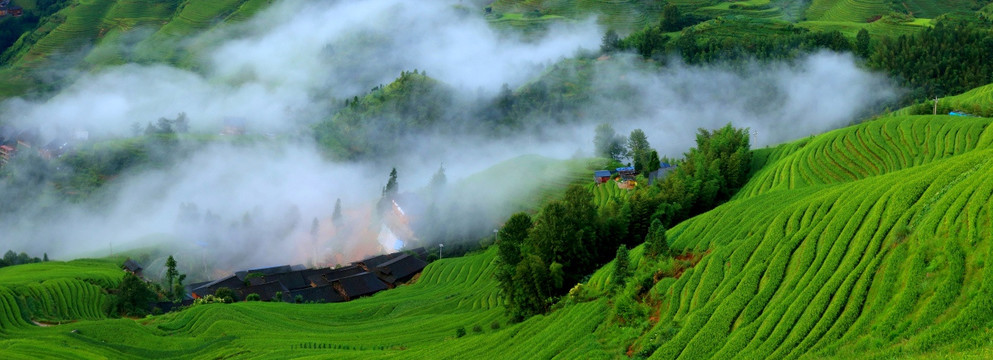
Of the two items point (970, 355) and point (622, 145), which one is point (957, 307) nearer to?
point (970, 355)

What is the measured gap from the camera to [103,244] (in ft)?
283

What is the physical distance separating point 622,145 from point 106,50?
346ft

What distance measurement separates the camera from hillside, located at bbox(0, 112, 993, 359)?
20391 mm

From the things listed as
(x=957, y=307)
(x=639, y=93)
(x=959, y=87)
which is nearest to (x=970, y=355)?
(x=957, y=307)

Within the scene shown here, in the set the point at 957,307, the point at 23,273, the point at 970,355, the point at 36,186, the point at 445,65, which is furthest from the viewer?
the point at 445,65

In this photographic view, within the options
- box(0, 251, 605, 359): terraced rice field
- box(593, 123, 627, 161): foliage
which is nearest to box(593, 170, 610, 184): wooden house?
box(593, 123, 627, 161): foliage

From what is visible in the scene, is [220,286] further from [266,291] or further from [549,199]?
[549,199]

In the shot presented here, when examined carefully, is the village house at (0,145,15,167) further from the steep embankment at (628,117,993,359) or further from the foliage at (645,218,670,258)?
the steep embankment at (628,117,993,359)

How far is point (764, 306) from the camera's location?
23.7 m

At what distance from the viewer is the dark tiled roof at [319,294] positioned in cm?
5475

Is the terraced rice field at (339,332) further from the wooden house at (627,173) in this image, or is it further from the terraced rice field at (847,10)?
the terraced rice field at (847,10)

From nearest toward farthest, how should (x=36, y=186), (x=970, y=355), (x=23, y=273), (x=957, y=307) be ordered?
(x=970, y=355) < (x=957, y=307) < (x=23, y=273) < (x=36, y=186)

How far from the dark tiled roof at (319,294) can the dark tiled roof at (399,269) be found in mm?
4660

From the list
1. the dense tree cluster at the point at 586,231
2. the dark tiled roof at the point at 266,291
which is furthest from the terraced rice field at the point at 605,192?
the dark tiled roof at the point at 266,291
